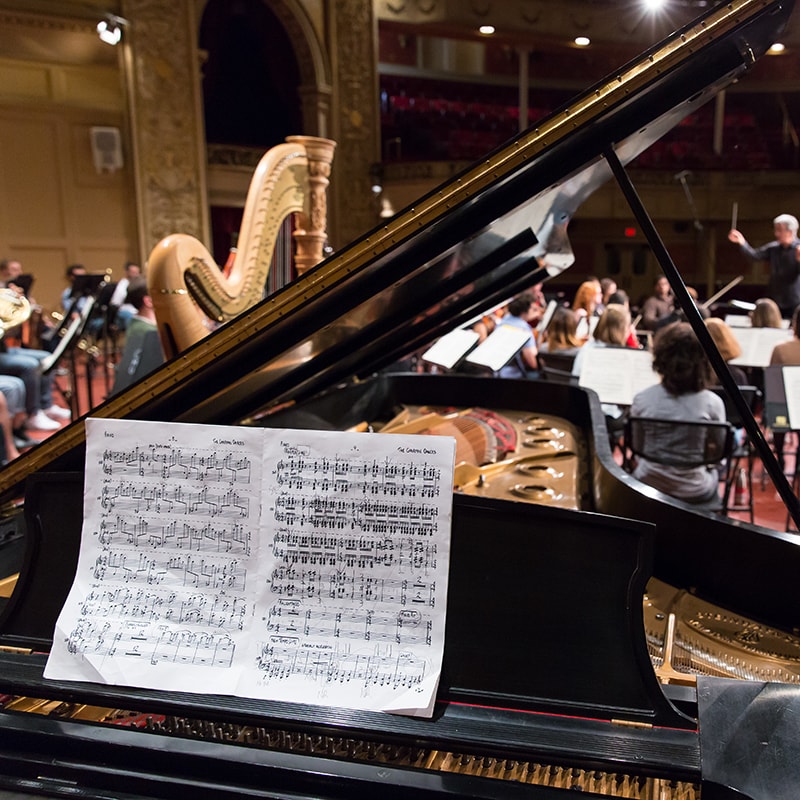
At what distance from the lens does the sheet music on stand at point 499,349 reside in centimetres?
432

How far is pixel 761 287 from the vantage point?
638 inches

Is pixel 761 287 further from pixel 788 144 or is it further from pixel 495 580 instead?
pixel 495 580

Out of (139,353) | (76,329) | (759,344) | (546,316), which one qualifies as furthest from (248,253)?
(546,316)

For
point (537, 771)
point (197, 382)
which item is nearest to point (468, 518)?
point (537, 771)

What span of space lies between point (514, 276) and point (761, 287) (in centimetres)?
1530

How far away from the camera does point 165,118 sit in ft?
35.8

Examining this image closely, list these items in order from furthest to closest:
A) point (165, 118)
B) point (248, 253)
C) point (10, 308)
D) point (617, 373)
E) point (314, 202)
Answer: point (165, 118) < point (617, 373) < point (314, 202) < point (248, 253) < point (10, 308)

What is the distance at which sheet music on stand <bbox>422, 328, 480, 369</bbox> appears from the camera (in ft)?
14.6

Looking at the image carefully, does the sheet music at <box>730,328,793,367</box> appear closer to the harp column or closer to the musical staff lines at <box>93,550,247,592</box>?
the harp column

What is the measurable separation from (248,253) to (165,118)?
29.7 ft

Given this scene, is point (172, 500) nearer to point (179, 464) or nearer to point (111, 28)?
point (179, 464)

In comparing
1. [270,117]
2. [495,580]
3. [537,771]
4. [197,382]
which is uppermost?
[270,117]

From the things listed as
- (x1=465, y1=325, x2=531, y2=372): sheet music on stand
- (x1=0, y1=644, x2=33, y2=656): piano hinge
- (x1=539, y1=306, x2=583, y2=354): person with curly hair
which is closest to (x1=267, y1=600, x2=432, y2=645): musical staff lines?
(x1=0, y1=644, x2=33, y2=656): piano hinge

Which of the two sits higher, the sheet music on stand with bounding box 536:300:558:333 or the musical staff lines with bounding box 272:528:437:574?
the sheet music on stand with bounding box 536:300:558:333
